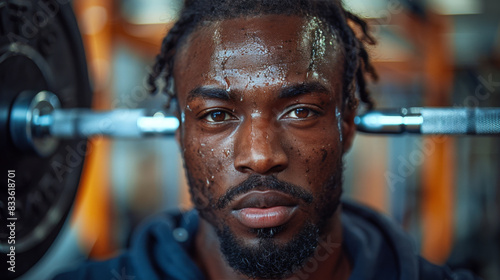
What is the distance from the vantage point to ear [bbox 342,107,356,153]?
2.74 ft

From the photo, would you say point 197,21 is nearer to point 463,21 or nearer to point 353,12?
point 353,12

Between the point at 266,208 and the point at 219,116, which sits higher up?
the point at 219,116

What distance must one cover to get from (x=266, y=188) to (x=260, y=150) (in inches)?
2.9

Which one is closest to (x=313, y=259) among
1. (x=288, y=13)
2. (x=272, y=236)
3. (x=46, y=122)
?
(x=272, y=236)

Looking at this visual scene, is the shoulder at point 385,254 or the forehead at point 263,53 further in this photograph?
the shoulder at point 385,254

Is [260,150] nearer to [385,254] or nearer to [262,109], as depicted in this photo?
[262,109]

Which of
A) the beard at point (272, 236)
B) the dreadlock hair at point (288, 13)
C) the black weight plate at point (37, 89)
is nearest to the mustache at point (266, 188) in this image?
the beard at point (272, 236)

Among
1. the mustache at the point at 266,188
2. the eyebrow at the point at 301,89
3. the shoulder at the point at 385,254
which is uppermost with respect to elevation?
the eyebrow at the point at 301,89

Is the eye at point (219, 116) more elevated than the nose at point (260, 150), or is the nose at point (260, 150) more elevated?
the eye at point (219, 116)

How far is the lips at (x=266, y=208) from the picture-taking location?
683mm

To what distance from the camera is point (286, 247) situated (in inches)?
27.4

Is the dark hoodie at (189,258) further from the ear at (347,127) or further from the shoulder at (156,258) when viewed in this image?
the ear at (347,127)

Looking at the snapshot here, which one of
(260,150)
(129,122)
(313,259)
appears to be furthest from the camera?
(129,122)

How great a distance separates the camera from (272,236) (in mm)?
691
